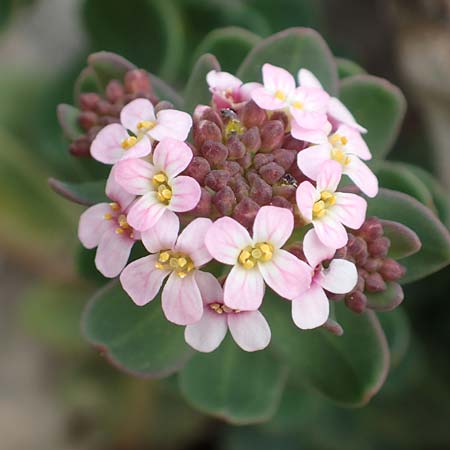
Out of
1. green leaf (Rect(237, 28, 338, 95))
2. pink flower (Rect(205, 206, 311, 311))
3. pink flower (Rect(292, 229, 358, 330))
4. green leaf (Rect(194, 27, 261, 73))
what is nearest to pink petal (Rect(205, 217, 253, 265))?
pink flower (Rect(205, 206, 311, 311))

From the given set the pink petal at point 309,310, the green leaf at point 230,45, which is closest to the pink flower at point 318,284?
the pink petal at point 309,310

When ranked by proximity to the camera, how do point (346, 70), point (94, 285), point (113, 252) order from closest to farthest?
point (113, 252) < point (346, 70) < point (94, 285)

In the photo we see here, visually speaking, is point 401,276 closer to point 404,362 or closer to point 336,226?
point 336,226

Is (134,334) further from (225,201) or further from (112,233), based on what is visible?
(225,201)

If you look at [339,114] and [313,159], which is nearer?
[313,159]

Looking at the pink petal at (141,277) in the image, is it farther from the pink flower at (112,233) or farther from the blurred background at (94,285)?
the blurred background at (94,285)

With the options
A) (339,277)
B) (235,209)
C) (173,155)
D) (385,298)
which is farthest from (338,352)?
(173,155)
